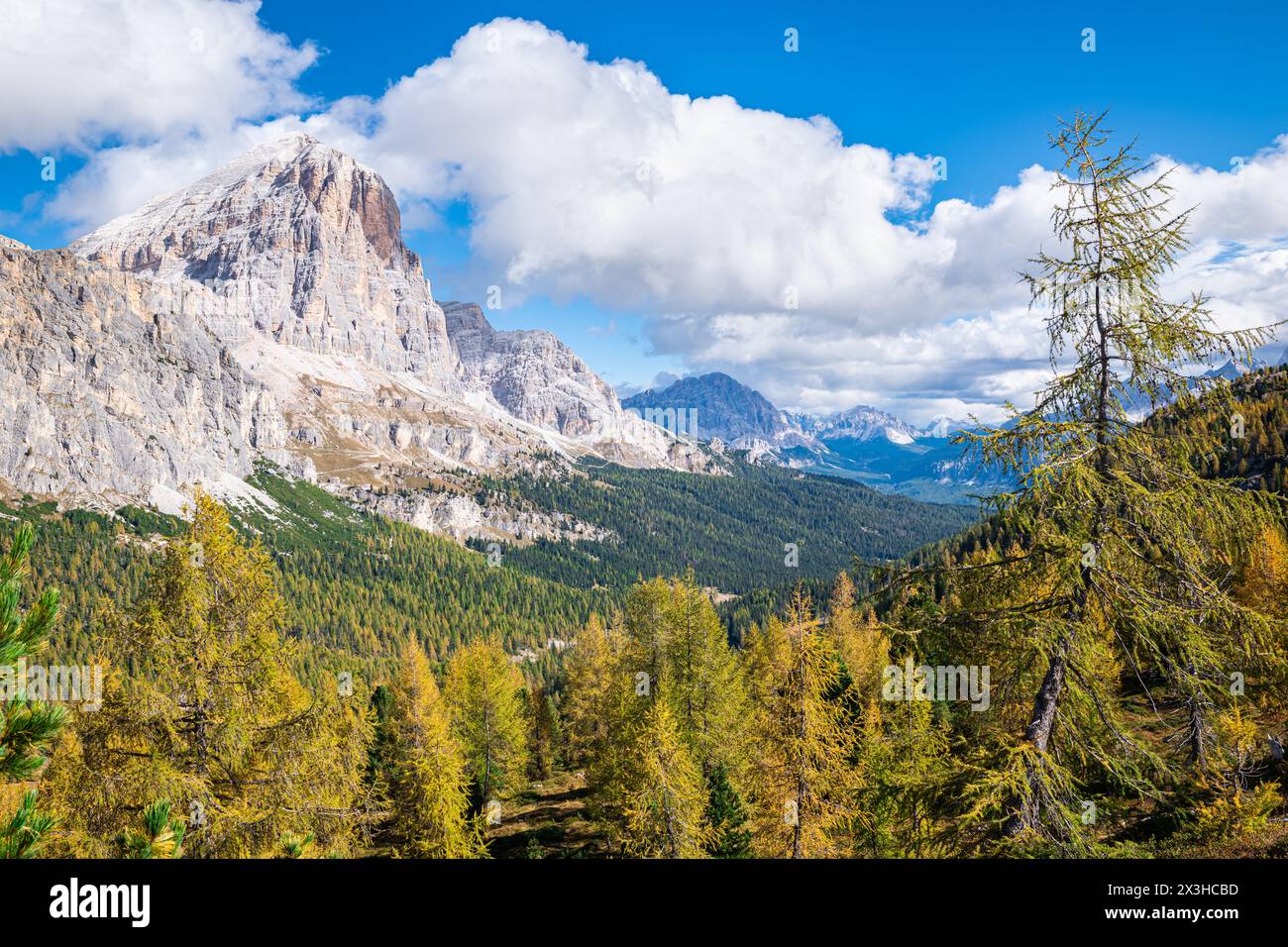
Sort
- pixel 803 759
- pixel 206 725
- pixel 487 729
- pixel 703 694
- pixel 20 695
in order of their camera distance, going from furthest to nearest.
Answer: pixel 487 729, pixel 703 694, pixel 803 759, pixel 206 725, pixel 20 695

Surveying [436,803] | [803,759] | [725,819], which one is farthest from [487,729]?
[803,759]

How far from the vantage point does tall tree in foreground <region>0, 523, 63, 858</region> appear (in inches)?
242

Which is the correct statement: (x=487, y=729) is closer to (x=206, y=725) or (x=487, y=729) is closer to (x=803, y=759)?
(x=803, y=759)

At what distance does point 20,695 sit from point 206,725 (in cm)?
684

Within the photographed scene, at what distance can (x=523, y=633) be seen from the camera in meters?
192

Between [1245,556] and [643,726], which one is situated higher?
[1245,556]

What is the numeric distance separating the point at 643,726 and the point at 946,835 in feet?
60.1

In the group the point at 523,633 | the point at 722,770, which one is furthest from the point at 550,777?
the point at 523,633

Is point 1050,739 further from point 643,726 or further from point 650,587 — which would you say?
point 650,587

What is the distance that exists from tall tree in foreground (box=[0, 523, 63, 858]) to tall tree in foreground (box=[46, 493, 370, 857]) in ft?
19.4

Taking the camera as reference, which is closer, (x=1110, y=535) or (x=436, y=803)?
(x=1110, y=535)

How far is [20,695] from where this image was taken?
259 inches

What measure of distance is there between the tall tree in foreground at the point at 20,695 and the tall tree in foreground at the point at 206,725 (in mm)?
5909
